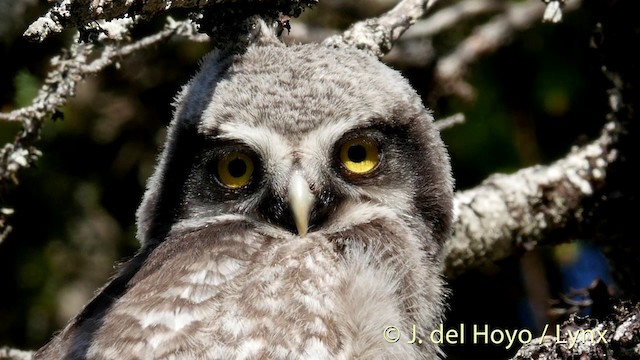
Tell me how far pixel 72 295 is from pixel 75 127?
951 mm

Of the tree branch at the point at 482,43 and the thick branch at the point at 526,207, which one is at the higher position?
the tree branch at the point at 482,43

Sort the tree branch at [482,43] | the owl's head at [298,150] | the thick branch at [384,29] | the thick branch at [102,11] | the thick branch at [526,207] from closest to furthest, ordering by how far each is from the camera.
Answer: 1. the thick branch at [102,11]
2. the owl's head at [298,150]
3. the thick branch at [384,29]
4. the thick branch at [526,207]
5. the tree branch at [482,43]

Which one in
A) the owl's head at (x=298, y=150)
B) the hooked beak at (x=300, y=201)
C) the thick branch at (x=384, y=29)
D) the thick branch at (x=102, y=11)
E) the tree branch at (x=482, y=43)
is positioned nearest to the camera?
the thick branch at (x=102, y=11)

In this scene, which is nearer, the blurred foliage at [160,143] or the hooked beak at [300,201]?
the hooked beak at [300,201]

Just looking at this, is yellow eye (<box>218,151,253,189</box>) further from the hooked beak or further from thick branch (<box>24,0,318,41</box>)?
thick branch (<box>24,0,318,41</box>)

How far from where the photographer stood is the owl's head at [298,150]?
2.92 meters

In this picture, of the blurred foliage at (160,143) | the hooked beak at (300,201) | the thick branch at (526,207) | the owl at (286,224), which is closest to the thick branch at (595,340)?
the owl at (286,224)

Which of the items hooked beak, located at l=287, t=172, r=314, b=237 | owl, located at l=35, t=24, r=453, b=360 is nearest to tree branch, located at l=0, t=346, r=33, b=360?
owl, located at l=35, t=24, r=453, b=360

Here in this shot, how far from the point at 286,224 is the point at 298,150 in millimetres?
240

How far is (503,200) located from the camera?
367cm

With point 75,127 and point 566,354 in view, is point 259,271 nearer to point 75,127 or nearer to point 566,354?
point 566,354

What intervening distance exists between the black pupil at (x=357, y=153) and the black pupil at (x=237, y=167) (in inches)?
13.8

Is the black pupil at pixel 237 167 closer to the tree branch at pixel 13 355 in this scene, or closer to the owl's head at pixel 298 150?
the owl's head at pixel 298 150

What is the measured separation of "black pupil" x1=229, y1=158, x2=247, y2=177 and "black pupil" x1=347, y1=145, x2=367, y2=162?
0.35m
